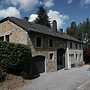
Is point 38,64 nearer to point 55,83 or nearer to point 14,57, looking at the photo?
point 14,57

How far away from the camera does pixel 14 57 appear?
61.4ft

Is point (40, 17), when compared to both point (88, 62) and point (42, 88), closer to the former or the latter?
point (88, 62)

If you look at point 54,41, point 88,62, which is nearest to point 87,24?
point 88,62

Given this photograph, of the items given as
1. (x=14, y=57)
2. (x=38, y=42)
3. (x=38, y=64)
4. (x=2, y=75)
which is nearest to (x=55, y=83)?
(x=14, y=57)

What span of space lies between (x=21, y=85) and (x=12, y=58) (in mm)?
2930

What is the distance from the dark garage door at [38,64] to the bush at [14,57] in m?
3.05

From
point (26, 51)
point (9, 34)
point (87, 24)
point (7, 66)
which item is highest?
point (87, 24)

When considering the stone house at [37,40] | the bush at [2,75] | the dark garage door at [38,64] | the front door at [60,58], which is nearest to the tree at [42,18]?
the front door at [60,58]

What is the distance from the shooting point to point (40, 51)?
987 inches

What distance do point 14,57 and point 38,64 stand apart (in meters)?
6.70

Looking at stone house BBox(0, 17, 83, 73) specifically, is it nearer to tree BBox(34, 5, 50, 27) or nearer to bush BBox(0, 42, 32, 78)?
bush BBox(0, 42, 32, 78)

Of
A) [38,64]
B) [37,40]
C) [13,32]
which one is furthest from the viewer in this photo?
[38,64]

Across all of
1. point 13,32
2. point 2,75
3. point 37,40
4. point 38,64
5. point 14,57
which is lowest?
point 2,75

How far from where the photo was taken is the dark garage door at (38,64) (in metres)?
24.1
